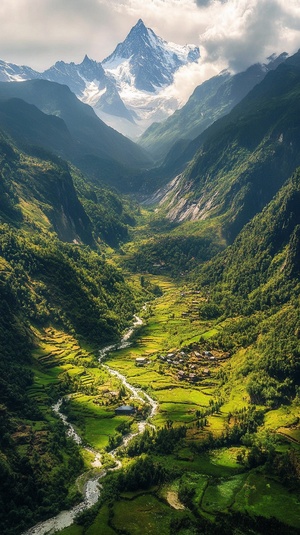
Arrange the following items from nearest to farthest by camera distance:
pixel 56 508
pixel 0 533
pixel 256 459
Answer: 1. pixel 0 533
2. pixel 56 508
3. pixel 256 459

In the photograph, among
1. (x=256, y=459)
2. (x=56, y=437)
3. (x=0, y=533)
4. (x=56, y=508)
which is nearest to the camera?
(x=0, y=533)

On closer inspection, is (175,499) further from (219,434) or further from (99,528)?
(219,434)

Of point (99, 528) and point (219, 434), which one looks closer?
point (99, 528)

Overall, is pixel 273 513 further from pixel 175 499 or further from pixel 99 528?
pixel 99 528

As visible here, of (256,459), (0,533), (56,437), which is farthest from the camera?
(56,437)

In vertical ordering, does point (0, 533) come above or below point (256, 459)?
above

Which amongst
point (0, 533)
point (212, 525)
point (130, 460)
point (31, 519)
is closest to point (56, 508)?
point (31, 519)

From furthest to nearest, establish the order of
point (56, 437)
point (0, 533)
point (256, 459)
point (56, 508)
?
point (56, 437)
point (256, 459)
point (56, 508)
point (0, 533)

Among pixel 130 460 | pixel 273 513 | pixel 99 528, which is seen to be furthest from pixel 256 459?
pixel 99 528

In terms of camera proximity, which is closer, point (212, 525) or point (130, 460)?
point (212, 525)
